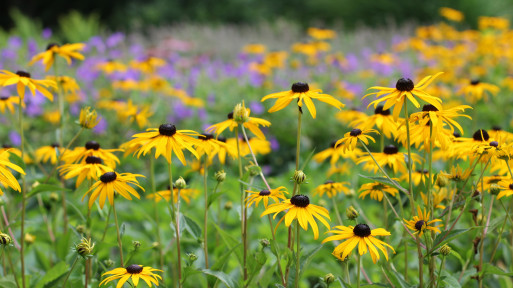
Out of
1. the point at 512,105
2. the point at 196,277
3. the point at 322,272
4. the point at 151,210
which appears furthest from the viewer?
the point at 512,105

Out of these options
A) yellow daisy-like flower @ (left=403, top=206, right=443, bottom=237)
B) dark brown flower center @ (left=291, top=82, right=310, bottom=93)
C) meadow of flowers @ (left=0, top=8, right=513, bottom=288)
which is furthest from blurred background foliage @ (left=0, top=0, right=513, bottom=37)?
yellow daisy-like flower @ (left=403, top=206, right=443, bottom=237)

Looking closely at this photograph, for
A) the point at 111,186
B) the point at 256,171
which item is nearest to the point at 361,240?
the point at 256,171

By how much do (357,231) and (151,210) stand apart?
2245mm

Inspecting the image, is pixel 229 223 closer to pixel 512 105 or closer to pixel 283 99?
pixel 283 99

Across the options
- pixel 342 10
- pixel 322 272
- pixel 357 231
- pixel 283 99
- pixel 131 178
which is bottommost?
pixel 322 272

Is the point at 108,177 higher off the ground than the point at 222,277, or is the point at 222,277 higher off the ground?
the point at 108,177

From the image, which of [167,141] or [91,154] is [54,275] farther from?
[167,141]

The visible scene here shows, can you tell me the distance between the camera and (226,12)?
538 inches

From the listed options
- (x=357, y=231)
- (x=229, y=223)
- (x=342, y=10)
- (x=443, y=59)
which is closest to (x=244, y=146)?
(x=357, y=231)

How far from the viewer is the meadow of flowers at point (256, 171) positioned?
56.9 inches

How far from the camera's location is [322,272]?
205 cm

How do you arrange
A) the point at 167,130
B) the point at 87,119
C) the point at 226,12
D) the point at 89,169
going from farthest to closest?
the point at 226,12
the point at 87,119
the point at 89,169
the point at 167,130

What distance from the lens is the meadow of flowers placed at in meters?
1.45

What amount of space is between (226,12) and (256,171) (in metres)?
12.5
